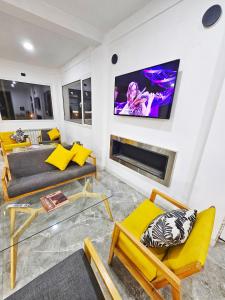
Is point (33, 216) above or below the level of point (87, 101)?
below

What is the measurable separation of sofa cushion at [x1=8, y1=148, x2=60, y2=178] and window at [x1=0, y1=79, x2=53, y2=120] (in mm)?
3149

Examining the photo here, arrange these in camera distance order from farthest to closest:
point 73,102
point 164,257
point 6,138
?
point 73,102 → point 6,138 → point 164,257

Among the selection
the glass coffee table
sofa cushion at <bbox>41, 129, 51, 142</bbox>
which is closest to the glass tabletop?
the glass coffee table

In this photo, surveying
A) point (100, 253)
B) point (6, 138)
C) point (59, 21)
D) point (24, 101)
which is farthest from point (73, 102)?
point (100, 253)

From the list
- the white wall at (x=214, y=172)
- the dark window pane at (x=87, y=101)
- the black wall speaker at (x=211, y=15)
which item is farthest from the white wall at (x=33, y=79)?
the white wall at (x=214, y=172)

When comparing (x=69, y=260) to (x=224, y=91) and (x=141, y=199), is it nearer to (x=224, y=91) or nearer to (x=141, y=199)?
(x=141, y=199)

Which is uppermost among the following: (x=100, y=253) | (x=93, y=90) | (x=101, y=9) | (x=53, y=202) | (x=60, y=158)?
(x=101, y=9)

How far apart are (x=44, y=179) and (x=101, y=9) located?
104 inches

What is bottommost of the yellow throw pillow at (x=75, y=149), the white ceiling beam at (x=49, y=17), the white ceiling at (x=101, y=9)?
the yellow throw pillow at (x=75, y=149)

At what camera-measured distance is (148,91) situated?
1.88m

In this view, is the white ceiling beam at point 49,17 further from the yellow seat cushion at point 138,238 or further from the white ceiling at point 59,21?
the yellow seat cushion at point 138,238

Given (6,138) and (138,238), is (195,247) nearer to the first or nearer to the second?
(138,238)

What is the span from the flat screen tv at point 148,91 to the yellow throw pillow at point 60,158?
1245 millimetres

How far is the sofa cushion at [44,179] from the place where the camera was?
1.74 metres
